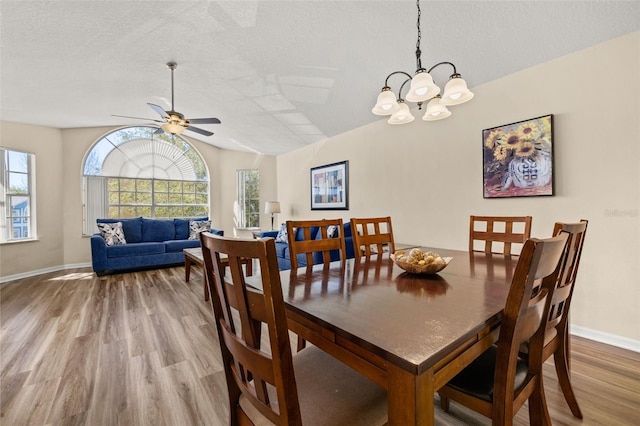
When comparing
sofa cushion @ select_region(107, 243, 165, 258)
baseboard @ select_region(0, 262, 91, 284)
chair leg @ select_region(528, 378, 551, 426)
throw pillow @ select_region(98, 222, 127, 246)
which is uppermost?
throw pillow @ select_region(98, 222, 127, 246)

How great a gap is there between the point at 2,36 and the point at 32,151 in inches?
127

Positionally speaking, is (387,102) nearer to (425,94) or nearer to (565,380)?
(425,94)

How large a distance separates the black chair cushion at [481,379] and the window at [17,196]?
249 inches

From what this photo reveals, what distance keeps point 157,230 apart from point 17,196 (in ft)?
6.79

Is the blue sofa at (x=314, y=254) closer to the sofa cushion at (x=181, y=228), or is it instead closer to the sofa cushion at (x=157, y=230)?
the sofa cushion at (x=181, y=228)

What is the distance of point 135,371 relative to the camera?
6.16 ft

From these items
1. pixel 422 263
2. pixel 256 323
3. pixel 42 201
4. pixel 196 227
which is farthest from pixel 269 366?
pixel 42 201

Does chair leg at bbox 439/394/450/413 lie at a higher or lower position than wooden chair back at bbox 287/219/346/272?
lower

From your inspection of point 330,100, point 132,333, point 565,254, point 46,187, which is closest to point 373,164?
point 330,100

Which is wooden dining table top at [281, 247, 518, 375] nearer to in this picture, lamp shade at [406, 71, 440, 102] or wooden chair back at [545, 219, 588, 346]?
wooden chair back at [545, 219, 588, 346]

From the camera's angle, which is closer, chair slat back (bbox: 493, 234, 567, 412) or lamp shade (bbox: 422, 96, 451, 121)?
chair slat back (bbox: 493, 234, 567, 412)

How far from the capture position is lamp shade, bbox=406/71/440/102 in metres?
1.52

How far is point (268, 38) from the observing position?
2.48 m

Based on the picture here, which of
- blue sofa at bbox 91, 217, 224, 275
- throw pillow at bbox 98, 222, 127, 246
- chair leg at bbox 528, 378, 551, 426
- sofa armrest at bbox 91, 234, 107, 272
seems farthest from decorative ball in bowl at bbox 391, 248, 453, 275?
throw pillow at bbox 98, 222, 127, 246
